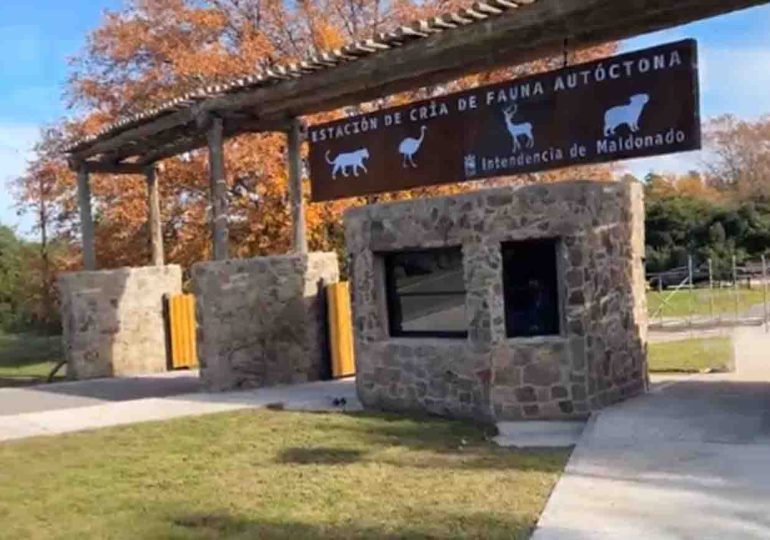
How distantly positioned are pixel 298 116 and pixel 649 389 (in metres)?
6.57

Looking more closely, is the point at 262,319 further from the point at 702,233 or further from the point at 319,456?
the point at 702,233

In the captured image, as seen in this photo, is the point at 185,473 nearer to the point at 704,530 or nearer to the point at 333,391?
the point at 704,530

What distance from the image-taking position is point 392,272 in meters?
10.2

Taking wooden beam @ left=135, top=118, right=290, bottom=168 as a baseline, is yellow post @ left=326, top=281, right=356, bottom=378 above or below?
below

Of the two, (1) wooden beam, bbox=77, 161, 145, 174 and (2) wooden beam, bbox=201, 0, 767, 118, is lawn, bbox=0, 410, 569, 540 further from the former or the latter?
(1) wooden beam, bbox=77, 161, 145, 174

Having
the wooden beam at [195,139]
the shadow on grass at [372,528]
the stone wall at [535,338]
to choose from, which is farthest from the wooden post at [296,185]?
the shadow on grass at [372,528]

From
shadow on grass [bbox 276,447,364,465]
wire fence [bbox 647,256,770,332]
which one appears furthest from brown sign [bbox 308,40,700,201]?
wire fence [bbox 647,256,770,332]

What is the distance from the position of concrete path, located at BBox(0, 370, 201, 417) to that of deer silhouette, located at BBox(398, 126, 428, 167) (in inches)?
191

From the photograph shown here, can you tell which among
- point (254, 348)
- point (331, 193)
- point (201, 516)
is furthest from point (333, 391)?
point (201, 516)

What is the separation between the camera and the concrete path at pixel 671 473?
4992 millimetres

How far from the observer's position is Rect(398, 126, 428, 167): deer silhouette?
423 inches

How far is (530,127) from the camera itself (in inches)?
376

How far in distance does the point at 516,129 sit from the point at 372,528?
5.55 m

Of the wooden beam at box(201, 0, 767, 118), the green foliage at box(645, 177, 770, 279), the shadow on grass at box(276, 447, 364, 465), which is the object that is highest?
the wooden beam at box(201, 0, 767, 118)
